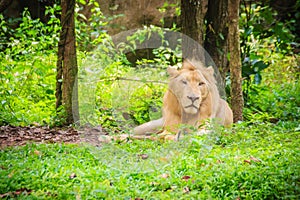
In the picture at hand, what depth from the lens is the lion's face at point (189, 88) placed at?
5.86 metres

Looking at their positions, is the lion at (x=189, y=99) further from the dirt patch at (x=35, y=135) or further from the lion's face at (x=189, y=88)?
the dirt patch at (x=35, y=135)

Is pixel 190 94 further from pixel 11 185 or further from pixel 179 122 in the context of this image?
pixel 11 185

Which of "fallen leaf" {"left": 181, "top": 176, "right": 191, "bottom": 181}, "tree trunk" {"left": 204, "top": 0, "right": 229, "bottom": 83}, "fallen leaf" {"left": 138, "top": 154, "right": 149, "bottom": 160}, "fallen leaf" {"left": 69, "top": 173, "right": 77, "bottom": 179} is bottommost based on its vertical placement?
"fallen leaf" {"left": 138, "top": 154, "right": 149, "bottom": 160}

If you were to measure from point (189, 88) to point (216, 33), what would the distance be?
2.09m

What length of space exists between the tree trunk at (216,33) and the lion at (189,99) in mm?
1526

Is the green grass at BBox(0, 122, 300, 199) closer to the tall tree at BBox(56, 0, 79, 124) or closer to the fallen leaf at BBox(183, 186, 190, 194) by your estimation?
the fallen leaf at BBox(183, 186, 190, 194)

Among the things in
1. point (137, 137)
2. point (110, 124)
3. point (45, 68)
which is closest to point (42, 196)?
point (137, 137)

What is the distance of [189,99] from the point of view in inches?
230

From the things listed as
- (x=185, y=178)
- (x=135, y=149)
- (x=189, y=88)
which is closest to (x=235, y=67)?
(x=189, y=88)

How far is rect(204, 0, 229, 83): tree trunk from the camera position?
302 inches

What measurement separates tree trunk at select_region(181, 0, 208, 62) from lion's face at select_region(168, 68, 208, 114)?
965mm

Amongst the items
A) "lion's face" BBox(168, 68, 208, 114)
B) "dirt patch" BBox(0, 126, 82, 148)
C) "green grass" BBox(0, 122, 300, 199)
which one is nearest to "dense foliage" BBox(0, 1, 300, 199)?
"green grass" BBox(0, 122, 300, 199)

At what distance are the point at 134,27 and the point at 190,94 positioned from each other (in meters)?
6.06

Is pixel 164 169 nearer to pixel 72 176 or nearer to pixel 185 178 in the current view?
pixel 185 178
